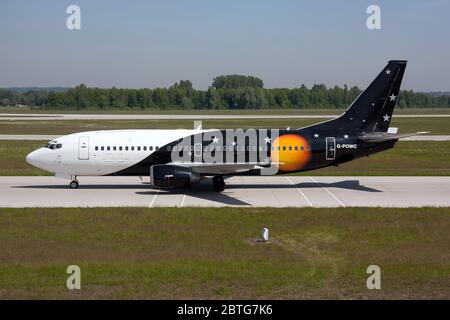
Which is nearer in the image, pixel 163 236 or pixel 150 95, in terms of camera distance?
pixel 163 236

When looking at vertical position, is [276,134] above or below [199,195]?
above

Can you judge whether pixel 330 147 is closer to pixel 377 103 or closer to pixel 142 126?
pixel 377 103

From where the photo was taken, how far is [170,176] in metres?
31.6

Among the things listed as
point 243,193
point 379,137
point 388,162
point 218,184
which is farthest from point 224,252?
point 388,162

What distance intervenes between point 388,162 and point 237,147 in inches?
820

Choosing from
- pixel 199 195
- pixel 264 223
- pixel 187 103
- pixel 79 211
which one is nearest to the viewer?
pixel 264 223

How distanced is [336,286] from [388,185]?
21120mm

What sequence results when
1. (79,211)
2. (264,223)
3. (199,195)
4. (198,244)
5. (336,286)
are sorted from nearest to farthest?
(336,286)
(198,244)
(264,223)
(79,211)
(199,195)

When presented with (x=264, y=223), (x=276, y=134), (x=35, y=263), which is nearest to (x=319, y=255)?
(x=264, y=223)

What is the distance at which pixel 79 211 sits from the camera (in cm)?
2702

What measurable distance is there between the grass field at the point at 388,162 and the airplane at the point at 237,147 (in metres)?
7.43

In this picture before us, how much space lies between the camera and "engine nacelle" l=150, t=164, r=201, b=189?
104 ft

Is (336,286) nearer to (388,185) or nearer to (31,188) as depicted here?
(388,185)

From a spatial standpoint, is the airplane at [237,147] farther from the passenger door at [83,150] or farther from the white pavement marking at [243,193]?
the white pavement marking at [243,193]
